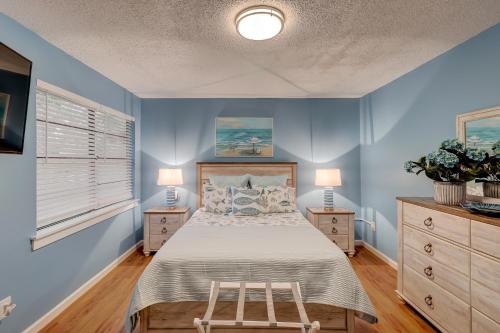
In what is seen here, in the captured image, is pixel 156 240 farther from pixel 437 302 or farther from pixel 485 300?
pixel 485 300

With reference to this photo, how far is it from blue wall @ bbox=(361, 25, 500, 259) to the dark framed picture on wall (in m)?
3.69

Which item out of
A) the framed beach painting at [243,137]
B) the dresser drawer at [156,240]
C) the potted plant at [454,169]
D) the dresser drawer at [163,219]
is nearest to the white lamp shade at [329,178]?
the framed beach painting at [243,137]

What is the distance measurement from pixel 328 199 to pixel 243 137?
1686mm

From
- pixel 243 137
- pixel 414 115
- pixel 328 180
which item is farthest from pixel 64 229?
pixel 414 115

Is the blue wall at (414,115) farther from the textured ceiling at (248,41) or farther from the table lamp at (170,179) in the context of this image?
the table lamp at (170,179)

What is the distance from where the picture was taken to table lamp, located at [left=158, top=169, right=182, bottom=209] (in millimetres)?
3529

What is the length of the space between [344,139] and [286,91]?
4.21 ft

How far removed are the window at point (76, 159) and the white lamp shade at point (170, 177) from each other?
21.3 inches

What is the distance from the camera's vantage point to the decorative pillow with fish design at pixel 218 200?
123 inches

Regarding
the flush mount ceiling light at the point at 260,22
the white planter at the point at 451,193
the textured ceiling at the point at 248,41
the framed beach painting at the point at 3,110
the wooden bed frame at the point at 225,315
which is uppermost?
the textured ceiling at the point at 248,41

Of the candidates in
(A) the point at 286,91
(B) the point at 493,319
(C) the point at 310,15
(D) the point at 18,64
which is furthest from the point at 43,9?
(B) the point at 493,319

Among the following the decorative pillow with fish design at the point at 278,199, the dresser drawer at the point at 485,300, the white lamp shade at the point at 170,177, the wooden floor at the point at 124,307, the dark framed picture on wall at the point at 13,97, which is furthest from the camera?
the white lamp shade at the point at 170,177

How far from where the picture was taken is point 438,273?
1842 mm

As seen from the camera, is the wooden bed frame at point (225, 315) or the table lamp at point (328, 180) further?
the table lamp at point (328, 180)
